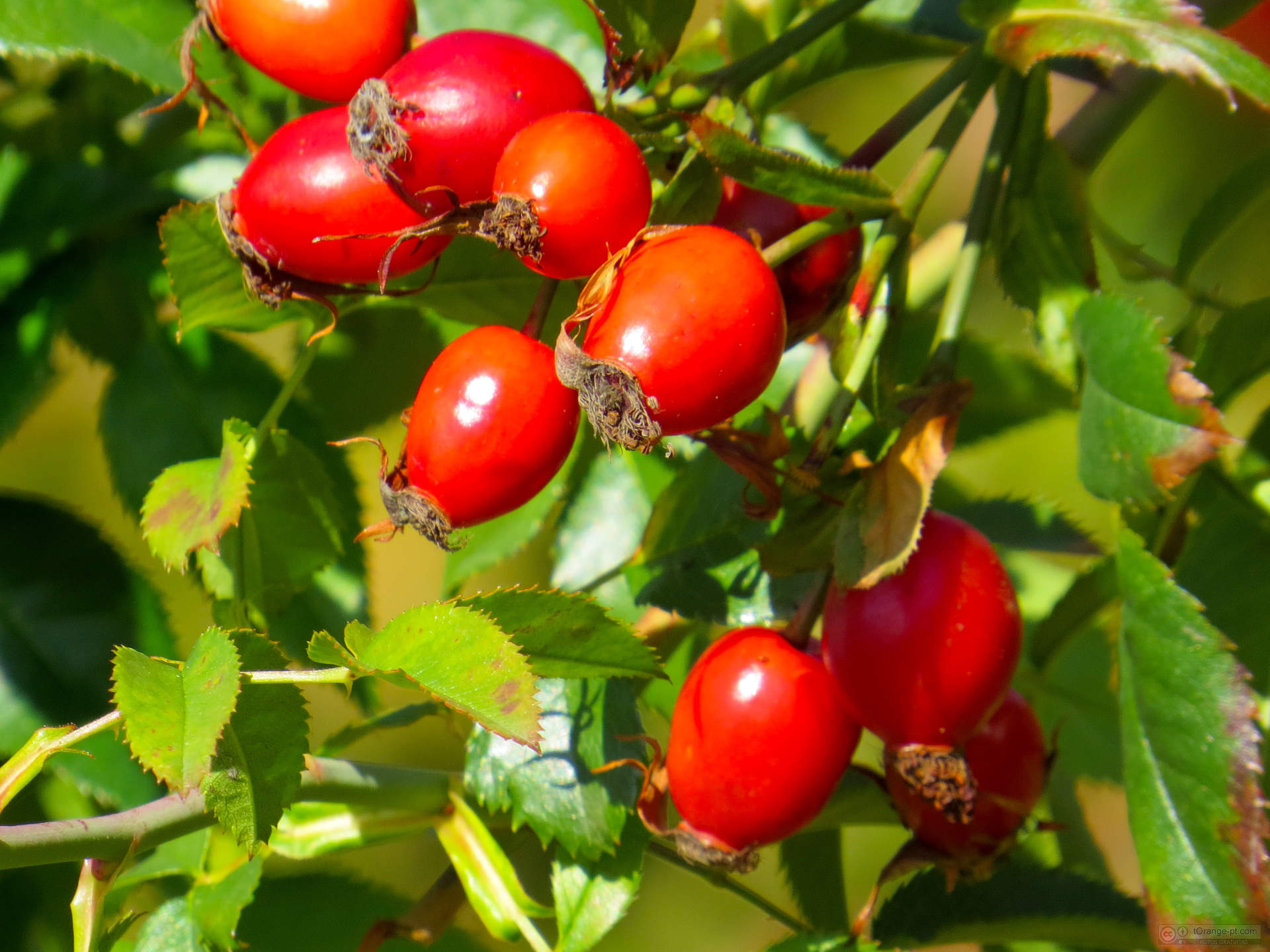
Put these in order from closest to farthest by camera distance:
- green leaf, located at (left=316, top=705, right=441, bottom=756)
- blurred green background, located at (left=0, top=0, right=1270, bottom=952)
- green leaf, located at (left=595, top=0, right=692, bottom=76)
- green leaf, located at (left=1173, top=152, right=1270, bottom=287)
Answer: green leaf, located at (left=595, top=0, right=692, bottom=76)
green leaf, located at (left=316, top=705, right=441, bottom=756)
green leaf, located at (left=1173, top=152, right=1270, bottom=287)
blurred green background, located at (left=0, top=0, right=1270, bottom=952)

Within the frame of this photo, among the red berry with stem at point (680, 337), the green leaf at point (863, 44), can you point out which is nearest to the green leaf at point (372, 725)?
the red berry with stem at point (680, 337)

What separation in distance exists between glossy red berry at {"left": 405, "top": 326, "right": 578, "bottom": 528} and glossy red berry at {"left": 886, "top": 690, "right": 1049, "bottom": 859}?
46cm

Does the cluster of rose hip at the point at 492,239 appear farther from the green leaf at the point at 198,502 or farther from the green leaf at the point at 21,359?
the green leaf at the point at 21,359

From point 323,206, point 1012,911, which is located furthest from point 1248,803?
point 323,206

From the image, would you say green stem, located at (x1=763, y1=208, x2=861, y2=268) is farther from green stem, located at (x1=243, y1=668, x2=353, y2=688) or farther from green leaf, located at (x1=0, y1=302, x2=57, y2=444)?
green leaf, located at (x1=0, y1=302, x2=57, y2=444)

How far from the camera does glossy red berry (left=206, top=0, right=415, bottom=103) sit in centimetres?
91

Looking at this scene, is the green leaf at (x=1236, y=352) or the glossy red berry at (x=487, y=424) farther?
the green leaf at (x=1236, y=352)

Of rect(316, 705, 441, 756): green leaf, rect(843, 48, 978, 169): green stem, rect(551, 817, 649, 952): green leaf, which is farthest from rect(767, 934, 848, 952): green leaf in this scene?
rect(843, 48, 978, 169): green stem

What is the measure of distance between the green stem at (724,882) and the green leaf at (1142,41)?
2.48 feet

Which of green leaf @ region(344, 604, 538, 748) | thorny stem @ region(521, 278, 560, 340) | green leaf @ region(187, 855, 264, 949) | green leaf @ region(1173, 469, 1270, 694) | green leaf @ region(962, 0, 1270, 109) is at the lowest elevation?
green leaf @ region(187, 855, 264, 949)

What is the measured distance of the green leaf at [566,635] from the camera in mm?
858

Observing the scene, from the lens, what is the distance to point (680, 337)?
738 millimetres

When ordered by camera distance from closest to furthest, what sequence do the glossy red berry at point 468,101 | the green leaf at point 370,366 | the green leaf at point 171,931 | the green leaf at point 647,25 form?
the glossy red berry at point 468,101
the green leaf at point 647,25
the green leaf at point 171,931
the green leaf at point 370,366

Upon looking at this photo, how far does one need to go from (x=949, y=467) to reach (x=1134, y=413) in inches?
31.2
